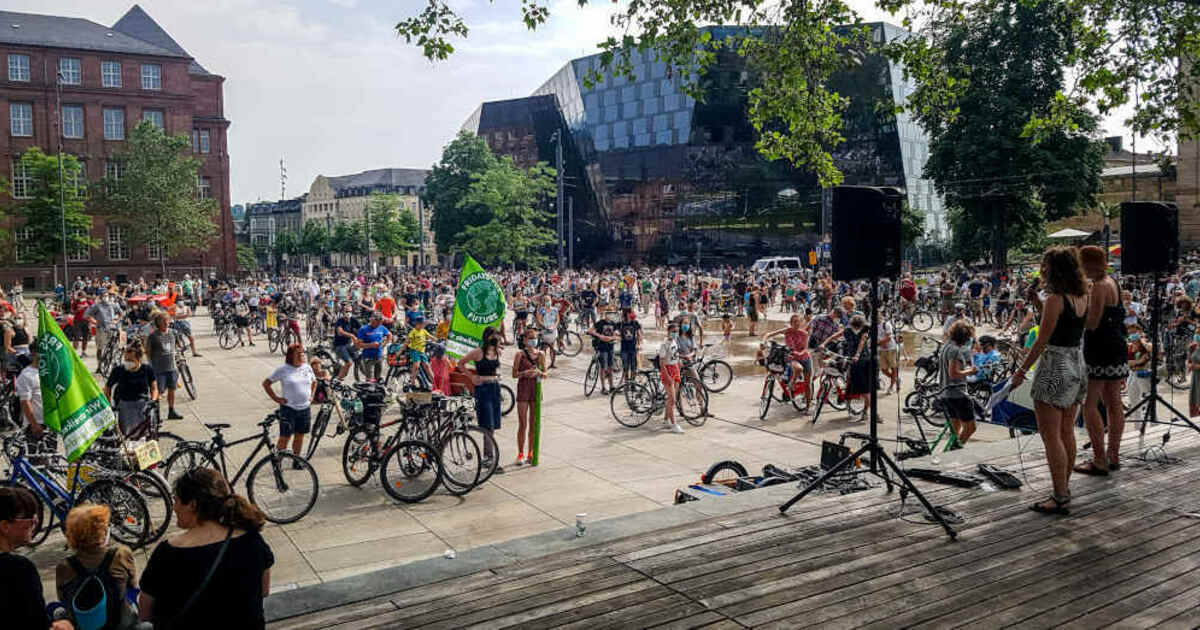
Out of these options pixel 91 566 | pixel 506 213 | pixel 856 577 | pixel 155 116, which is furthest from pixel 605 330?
pixel 155 116

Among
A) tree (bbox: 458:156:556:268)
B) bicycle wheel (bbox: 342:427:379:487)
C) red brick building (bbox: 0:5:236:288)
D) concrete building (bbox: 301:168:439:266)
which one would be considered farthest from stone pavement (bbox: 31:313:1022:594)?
concrete building (bbox: 301:168:439:266)

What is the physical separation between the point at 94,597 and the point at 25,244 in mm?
62059

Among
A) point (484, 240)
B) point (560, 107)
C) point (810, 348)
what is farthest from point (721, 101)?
point (810, 348)

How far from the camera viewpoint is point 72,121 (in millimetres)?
66625

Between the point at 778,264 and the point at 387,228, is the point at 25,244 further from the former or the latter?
the point at 778,264

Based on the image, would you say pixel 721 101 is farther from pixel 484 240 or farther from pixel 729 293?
pixel 729 293

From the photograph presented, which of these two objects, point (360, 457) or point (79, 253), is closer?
point (360, 457)

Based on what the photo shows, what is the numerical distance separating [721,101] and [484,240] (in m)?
29.9

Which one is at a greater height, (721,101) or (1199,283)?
(721,101)

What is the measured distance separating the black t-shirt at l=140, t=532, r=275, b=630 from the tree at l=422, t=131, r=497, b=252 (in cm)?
7199

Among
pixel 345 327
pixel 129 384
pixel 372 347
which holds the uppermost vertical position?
pixel 345 327

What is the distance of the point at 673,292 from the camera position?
4012cm

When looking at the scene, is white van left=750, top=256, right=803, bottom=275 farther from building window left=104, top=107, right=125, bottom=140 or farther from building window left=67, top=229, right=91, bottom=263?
building window left=104, top=107, right=125, bottom=140

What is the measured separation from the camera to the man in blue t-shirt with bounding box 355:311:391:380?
15.2 meters
